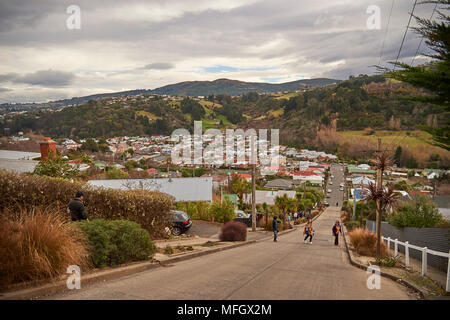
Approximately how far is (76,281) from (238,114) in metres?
146

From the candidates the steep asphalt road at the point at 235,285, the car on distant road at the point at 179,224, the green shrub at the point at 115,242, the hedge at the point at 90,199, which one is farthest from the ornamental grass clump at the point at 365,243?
the green shrub at the point at 115,242

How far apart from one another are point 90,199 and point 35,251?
5.05 m

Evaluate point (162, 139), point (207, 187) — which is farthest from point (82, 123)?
point (207, 187)

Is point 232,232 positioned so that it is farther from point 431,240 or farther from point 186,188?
point 186,188

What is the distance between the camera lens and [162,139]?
121 m

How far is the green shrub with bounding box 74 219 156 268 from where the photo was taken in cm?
692

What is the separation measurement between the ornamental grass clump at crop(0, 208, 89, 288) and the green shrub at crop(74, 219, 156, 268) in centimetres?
57

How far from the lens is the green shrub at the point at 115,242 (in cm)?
692

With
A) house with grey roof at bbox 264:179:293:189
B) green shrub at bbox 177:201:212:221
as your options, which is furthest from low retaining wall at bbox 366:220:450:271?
house with grey roof at bbox 264:179:293:189

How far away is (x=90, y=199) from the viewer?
34.1 ft

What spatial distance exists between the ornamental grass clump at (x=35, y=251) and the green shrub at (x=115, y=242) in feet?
1.88

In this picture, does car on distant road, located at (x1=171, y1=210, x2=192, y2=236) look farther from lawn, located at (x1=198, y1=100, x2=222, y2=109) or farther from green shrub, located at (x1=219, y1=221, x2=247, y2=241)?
lawn, located at (x1=198, y1=100, x2=222, y2=109)

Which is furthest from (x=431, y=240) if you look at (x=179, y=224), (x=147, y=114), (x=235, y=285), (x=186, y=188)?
(x=147, y=114)

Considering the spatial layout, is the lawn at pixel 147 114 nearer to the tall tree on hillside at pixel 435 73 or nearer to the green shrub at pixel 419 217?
the green shrub at pixel 419 217
